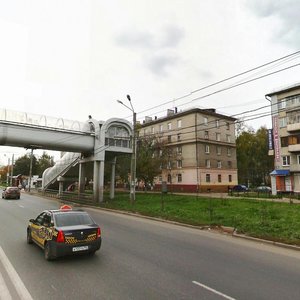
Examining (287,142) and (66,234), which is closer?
(66,234)

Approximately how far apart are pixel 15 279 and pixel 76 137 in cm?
2608

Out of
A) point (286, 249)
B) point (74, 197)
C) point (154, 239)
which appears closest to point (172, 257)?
point (154, 239)

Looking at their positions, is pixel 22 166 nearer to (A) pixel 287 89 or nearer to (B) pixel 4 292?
(A) pixel 287 89

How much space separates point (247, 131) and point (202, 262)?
64.4 meters

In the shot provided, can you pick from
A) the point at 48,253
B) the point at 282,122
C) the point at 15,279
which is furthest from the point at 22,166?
the point at 15,279

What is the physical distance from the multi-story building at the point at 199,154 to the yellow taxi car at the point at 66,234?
4111 cm

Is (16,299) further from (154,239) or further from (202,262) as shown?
(154,239)

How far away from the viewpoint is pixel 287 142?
44562mm

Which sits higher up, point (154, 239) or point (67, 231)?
point (67, 231)

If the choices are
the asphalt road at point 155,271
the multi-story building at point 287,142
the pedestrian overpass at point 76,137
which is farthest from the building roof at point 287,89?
the asphalt road at point 155,271

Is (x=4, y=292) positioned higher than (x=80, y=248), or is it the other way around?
(x=80, y=248)

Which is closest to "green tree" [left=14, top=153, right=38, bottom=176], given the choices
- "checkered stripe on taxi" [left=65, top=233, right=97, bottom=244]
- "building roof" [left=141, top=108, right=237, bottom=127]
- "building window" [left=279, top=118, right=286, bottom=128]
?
"building roof" [left=141, top=108, right=237, bottom=127]

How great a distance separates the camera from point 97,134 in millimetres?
33406

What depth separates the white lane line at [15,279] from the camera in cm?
607
